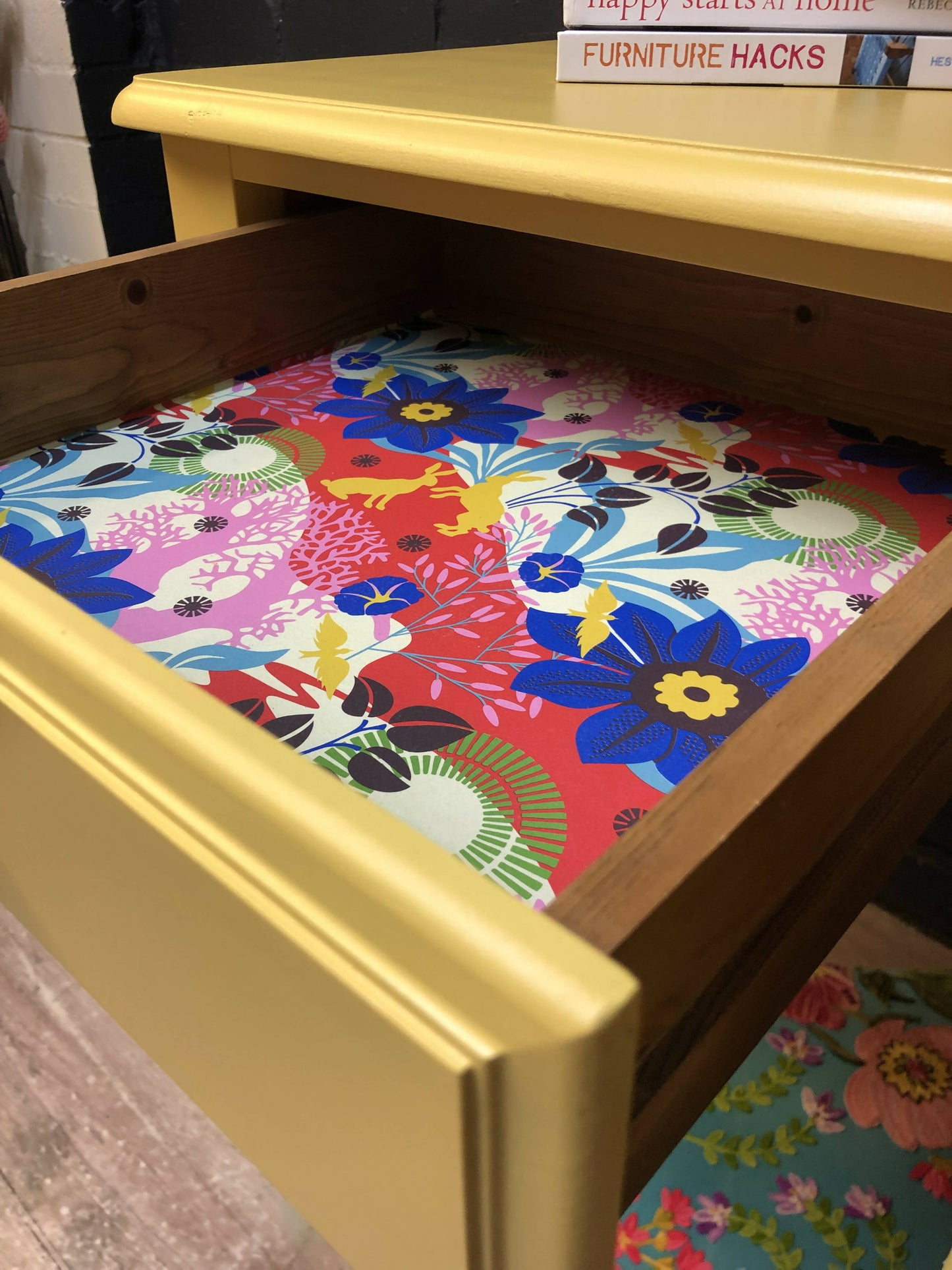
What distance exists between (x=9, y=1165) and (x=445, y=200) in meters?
0.79

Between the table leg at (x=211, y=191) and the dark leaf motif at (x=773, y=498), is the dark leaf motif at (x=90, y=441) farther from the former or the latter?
the dark leaf motif at (x=773, y=498)

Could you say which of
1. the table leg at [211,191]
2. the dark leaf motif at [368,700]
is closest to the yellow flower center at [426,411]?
the table leg at [211,191]

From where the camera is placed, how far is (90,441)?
2.27 ft

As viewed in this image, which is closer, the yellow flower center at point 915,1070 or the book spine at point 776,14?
the book spine at point 776,14

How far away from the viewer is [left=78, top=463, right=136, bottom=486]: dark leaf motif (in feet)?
2.10

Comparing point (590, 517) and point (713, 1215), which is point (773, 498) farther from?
point (713, 1215)

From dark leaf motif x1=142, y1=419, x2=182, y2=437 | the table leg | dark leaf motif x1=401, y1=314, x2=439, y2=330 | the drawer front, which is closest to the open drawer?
the drawer front

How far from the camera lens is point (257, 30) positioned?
1209 mm

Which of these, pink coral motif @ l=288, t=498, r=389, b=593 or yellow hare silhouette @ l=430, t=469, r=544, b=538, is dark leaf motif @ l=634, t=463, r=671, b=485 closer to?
yellow hare silhouette @ l=430, t=469, r=544, b=538

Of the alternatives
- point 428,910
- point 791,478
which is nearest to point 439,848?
point 428,910

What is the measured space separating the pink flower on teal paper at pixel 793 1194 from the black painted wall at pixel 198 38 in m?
1.04

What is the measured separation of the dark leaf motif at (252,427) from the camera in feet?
2.31

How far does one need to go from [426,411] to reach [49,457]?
0.27m

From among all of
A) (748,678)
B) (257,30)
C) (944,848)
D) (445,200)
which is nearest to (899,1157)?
(944,848)
